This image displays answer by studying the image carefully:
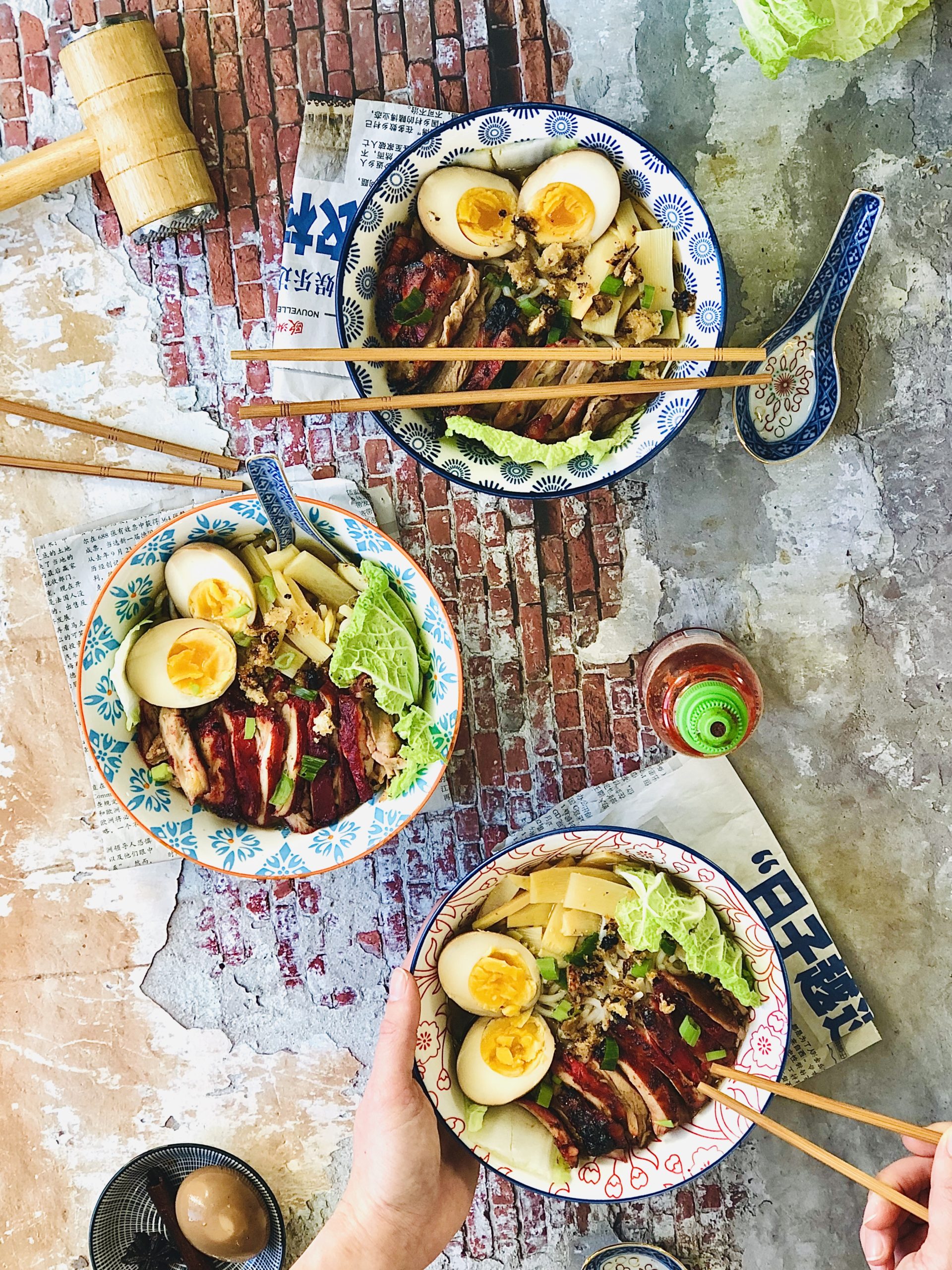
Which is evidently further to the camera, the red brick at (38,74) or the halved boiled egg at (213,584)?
the red brick at (38,74)

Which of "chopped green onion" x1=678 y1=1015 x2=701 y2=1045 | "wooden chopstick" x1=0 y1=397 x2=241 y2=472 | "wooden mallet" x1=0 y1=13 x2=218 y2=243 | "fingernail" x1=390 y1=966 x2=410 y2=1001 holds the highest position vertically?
"wooden mallet" x1=0 y1=13 x2=218 y2=243

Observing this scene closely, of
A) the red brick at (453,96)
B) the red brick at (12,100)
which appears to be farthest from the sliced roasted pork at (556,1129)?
the red brick at (12,100)

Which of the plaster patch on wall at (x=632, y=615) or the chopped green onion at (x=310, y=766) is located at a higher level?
the plaster patch on wall at (x=632, y=615)

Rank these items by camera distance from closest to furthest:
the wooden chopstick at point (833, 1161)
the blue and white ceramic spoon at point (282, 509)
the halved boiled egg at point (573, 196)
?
the wooden chopstick at point (833, 1161)
the blue and white ceramic spoon at point (282, 509)
the halved boiled egg at point (573, 196)

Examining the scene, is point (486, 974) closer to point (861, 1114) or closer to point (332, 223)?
point (861, 1114)

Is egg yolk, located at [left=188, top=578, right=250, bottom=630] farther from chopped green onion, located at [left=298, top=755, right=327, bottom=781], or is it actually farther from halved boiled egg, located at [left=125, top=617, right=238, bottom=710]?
chopped green onion, located at [left=298, top=755, right=327, bottom=781]

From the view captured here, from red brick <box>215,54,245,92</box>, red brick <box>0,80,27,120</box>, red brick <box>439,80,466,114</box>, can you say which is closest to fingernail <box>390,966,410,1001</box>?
red brick <box>439,80,466,114</box>

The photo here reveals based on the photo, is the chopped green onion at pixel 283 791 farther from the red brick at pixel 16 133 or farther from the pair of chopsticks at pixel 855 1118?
the red brick at pixel 16 133

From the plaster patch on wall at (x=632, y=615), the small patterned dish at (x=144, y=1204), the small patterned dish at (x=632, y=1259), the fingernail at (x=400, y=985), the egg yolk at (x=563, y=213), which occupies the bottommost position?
the small patterned dish at (x=632, y=1259)
